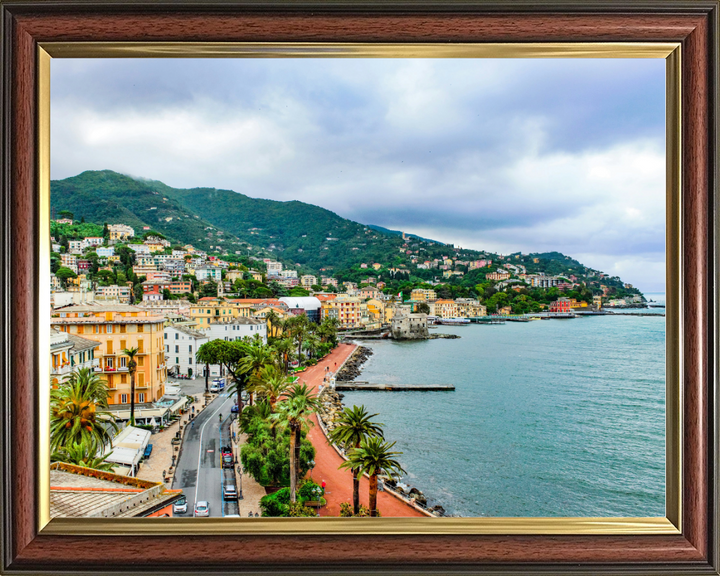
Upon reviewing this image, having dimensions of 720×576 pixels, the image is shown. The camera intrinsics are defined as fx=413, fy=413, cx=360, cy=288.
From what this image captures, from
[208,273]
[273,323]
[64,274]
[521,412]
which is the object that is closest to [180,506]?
[64,274]

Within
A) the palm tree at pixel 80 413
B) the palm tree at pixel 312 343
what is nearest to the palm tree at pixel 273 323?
the palm tree at pixel 312 343

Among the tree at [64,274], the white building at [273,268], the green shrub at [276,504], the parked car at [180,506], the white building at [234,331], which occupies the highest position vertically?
the white building at [273,268]

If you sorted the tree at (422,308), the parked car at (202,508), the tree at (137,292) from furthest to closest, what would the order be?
the tree at (422,308) → the tree at (137,292) → the parked car at (202,508)

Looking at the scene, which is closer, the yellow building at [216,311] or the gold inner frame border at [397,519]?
the gold inner frame border at [397,519]

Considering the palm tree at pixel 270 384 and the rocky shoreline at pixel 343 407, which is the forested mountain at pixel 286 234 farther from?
the palm tree at pixel 270 384

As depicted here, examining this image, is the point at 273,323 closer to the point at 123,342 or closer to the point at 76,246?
the point at 123,342

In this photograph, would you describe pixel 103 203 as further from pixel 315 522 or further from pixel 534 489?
pixel 534 489
